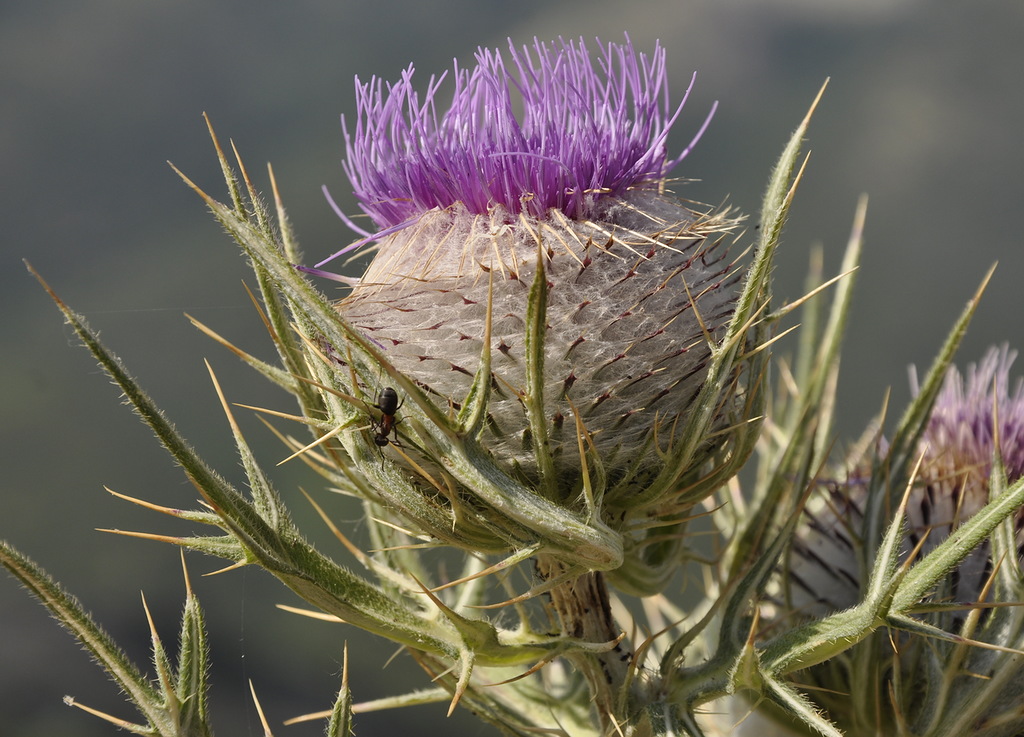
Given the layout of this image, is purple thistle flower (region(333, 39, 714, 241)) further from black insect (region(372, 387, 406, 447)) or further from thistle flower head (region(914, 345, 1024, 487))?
thistle flower head (region(914, 345, 1024, 487))

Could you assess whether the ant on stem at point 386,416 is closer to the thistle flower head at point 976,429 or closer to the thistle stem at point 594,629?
the thistle stem at point 594,629

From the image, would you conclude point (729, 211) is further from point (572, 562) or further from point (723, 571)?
point (723, 571)

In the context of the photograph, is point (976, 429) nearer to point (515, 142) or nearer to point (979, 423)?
point (979, 423)

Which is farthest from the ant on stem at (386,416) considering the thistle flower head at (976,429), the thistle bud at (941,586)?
the thistle flower head at (976,429)


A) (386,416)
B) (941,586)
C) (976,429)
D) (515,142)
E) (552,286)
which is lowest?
(941,586)

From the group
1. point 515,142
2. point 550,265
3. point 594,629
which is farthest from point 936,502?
point 515,142

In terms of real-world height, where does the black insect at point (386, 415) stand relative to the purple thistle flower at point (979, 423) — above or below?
above

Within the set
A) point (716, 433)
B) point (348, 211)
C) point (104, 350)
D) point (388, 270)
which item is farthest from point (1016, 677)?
point (348, 211)

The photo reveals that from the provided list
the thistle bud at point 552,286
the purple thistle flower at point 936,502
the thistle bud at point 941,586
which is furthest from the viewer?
the purple thistle flower at point 936,502
